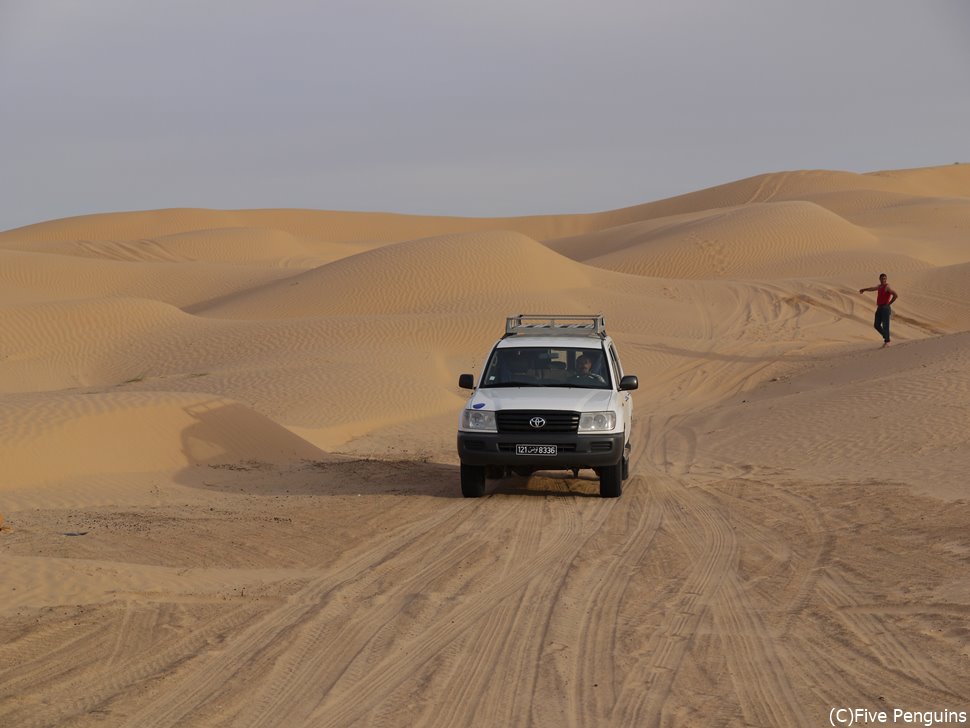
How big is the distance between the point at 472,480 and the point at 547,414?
1.26m

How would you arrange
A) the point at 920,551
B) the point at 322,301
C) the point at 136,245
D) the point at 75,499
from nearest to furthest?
the point at 920,551, the point at 75,499, the point at 322,301, the point at 136,245

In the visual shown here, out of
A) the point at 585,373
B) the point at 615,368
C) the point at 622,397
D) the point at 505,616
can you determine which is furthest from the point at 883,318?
the point at 505,616

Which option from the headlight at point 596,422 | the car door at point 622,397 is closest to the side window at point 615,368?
the car door at point 622,397

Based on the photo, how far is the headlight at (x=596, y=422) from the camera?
1211 cm

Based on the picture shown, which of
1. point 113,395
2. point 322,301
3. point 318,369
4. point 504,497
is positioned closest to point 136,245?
A: point 322,301

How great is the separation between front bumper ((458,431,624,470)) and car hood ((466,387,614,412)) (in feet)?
1.00

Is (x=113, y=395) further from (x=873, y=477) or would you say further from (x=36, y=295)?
(x=36, y=295)

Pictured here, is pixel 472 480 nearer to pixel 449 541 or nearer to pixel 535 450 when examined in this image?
pixel 535 450

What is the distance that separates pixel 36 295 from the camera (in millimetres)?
47500

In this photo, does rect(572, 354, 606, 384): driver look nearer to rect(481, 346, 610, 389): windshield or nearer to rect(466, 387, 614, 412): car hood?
rect(481, 346, 610, 389): windshield

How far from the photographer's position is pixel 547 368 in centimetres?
1334

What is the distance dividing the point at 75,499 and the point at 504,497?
4988 mm

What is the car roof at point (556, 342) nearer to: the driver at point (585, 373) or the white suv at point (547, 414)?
the white suv at point (547, 414)

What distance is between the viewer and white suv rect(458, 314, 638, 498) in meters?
12.1
